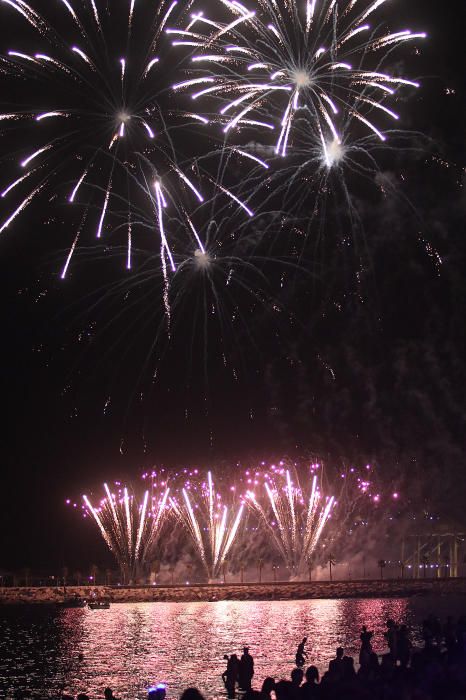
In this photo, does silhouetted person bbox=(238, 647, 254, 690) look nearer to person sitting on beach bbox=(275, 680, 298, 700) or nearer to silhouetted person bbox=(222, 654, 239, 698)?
silhouetted person bbox=(222, 654, 239, 698)

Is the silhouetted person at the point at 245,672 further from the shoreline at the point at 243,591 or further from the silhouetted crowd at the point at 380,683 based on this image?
the shoreline at the point at 243,591

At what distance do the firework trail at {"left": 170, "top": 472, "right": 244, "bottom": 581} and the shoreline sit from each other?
2.79 m

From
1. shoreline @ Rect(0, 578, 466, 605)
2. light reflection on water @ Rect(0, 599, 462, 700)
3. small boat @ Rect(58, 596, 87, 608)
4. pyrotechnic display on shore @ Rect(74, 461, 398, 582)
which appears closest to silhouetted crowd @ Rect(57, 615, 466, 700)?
light reflection on water @ Rect(0, 599, 462, 700)

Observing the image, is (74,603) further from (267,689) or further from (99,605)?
(267,689)

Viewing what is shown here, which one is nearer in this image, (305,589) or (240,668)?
(240,668)

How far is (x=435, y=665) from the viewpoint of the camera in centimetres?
1465

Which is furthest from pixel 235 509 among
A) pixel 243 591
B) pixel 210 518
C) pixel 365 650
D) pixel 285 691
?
pixel 285 691

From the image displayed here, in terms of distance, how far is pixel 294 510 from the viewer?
59375mm

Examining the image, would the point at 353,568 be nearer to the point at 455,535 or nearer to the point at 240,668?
the point at 455,535

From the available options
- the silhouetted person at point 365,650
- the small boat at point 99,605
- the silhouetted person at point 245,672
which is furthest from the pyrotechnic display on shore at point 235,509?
the silhouetted person at point 245,672

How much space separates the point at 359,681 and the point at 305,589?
159ft

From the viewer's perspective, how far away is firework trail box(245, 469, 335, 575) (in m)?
58.0

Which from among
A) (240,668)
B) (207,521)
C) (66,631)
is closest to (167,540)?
(207,521)

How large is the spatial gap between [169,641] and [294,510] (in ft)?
91.0
